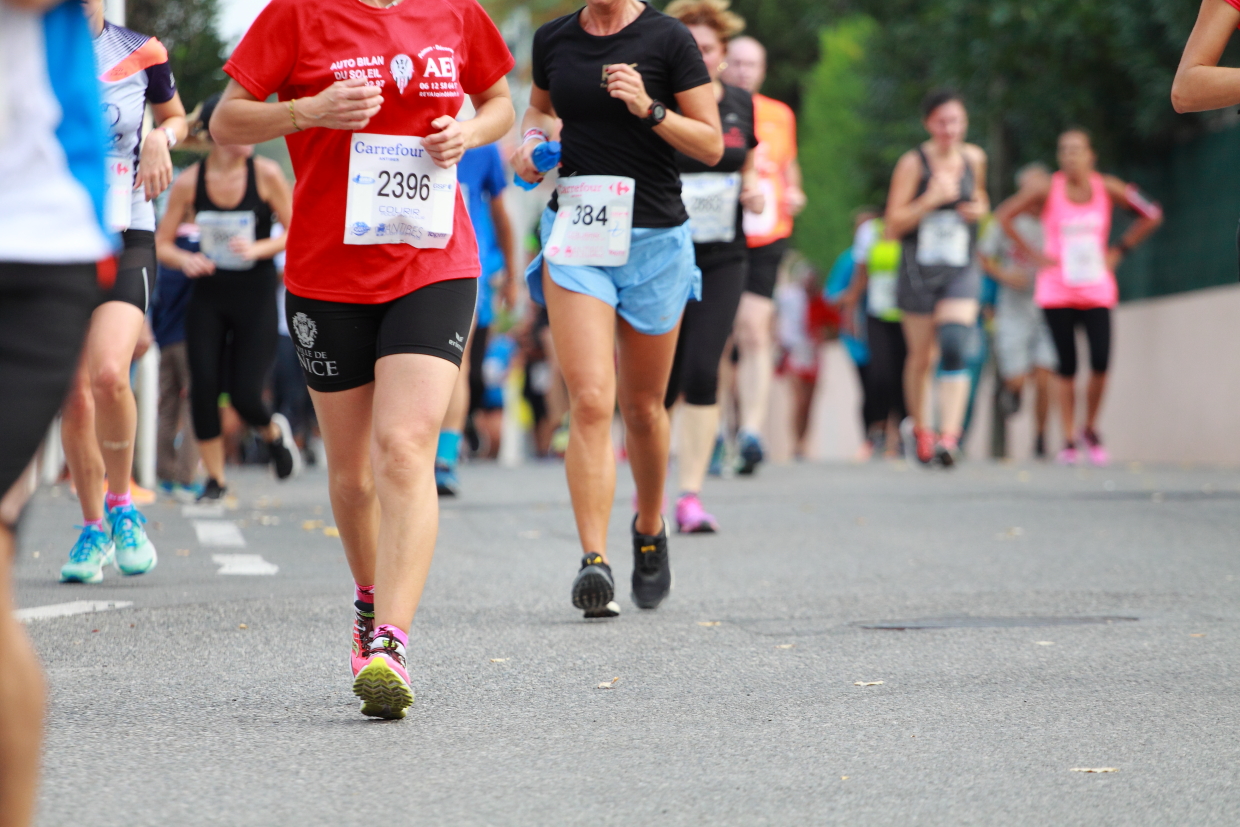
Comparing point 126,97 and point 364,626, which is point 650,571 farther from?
point 126,97

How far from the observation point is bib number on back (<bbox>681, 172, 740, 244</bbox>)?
838 centimetres

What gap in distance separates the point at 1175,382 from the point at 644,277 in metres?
12.2

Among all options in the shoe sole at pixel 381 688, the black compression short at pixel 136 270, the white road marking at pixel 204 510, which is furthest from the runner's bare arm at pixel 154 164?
the white road marking at pixel 204 510

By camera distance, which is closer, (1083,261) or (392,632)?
(392,632)

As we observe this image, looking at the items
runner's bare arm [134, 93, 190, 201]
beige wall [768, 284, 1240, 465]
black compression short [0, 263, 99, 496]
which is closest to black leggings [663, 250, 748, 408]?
runner's bare arm [134, 93, 190, 201]

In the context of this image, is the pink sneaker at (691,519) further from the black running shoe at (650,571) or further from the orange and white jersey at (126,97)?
the orange and white jersey at (126,97)

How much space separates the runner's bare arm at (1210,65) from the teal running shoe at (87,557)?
13.0 feet

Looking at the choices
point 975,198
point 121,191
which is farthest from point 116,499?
point 975,198

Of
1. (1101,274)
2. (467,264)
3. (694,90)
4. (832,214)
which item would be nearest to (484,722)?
(467,264)

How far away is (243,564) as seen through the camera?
24.3ft

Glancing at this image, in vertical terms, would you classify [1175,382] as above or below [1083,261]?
below

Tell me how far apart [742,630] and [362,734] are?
184 centimetres

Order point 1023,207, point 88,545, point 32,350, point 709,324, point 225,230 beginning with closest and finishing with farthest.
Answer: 1. point 32,350
2. point 88,545
3. point 709,324
4. point 225,230
5. point 1023,207

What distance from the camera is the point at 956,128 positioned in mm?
12250
